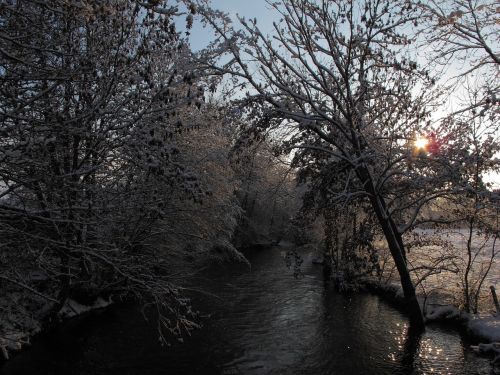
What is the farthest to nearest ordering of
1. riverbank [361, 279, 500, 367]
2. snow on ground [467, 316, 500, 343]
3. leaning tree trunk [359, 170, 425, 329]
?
leaning tree trunk [359, 170, 425, 329] → snow on ground [467, 316, 500, 343] → riverbank [361, 279, 500, 367]

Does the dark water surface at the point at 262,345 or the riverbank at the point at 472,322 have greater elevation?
the riverbank at the point at 472,322

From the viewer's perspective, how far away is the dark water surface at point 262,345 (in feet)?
35.1

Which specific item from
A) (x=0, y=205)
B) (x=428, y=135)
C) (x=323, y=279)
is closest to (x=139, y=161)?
(x=0, y=205)

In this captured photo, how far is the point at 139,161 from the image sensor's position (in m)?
6.77

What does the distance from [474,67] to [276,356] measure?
31.6 feet

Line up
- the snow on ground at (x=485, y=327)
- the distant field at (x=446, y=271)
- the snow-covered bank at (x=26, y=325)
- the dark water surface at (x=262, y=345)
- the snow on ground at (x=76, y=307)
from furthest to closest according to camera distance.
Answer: the distant field at (x=446, y=271) → the snow on ground at (x=76, y=307) → the snow on ground at (x=485, y=327) → the dark water surface at (x=262, y=345) → the snow-covered bank at (x=26, y=325)

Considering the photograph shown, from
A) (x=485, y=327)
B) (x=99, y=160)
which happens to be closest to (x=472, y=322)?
(x=485, y=327)

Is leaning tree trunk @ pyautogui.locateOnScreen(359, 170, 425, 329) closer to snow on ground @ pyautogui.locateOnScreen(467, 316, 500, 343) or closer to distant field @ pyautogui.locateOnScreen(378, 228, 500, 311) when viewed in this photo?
distant field @ pyautogui.locateOnScreen(378, 228, 500, 311)

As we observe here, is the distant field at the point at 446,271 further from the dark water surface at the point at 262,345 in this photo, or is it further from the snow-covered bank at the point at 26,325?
the snow-covered bank at the point at 26,325

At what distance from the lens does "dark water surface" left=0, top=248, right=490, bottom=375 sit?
1070 centimetres

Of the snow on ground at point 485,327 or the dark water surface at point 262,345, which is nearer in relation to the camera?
the dark water surface at point 262,345

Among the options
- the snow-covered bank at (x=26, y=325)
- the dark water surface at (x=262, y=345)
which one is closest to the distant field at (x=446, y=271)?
the dark water surface at (x=262, y=345)

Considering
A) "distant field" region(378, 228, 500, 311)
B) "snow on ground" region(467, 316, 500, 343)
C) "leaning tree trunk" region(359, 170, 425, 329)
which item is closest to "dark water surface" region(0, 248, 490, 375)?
"snow on ground" region(467, 316, 500, 343)

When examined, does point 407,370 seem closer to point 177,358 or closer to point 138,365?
point 177,358
